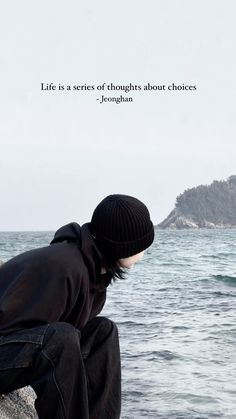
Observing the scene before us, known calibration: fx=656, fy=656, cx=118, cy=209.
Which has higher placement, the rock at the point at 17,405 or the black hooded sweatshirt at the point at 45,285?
the black hooded sweatshirt at the point at 45,285

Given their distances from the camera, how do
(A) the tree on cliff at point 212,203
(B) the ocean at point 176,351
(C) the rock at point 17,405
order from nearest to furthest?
(C) the rock at point 17,405 < (B) the ocean at point 176,351 < (A) the tree on cliff at point 212,203

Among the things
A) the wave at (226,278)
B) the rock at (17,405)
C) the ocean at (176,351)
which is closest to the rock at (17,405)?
the rock at (17,405)

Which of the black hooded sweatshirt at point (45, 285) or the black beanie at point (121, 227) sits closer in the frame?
the black hooded sweatshirt at point (45, 285)

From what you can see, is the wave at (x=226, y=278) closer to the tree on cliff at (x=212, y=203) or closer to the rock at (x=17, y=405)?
the rock at (x=17, y=405)

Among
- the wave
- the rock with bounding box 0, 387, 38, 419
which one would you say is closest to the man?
the rock with bounding box 0, 387, 38, 419

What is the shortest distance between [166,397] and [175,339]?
274cm

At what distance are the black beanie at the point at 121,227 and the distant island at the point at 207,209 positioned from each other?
14537cm

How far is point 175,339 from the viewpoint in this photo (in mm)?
8805

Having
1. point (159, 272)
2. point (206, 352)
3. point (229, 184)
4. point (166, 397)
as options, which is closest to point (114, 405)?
point (166, 397)

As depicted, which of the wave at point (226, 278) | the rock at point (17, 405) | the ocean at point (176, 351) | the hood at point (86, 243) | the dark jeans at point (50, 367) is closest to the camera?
the dark jeans at point (50, 367)

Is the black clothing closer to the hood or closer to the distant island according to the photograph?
the hood

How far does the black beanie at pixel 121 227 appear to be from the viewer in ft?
9.50

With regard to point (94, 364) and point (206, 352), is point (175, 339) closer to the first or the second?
point (206, 352)

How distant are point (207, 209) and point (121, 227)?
14940 cm
